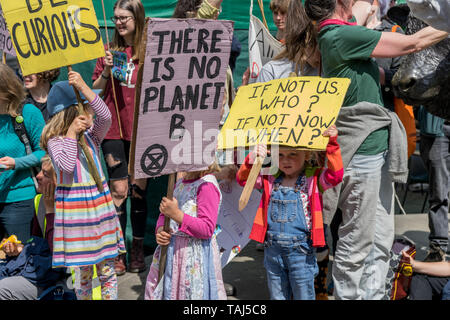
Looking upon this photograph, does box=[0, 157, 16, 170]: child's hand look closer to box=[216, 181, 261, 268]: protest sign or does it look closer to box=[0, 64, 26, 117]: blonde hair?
box=[0, 64, 26, 117]: blonde hair

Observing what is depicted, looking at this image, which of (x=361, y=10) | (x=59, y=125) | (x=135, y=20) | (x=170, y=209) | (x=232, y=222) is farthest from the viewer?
(x=135, y=20)

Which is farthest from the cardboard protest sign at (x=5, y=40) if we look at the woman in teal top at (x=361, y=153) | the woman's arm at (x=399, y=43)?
the woman's arm at (x=399, y=43)

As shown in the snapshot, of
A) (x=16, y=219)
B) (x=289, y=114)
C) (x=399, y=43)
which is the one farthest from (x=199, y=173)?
(x=16, y=219)

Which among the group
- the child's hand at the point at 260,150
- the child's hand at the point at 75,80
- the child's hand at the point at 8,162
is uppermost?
the child's hand at the point at 75,80

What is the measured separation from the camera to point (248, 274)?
523cm

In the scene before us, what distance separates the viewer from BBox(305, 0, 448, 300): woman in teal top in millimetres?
3555

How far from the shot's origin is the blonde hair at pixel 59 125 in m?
4.06

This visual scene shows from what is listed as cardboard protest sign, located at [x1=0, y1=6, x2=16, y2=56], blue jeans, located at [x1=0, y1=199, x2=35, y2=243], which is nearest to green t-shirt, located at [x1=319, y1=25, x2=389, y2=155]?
blue jeans, located at [x1=0, y1=199, x2=35, y2=243]

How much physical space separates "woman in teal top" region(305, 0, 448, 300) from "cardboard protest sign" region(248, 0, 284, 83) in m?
1.22

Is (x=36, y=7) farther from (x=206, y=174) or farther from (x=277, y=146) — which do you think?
(x=277, y=146)

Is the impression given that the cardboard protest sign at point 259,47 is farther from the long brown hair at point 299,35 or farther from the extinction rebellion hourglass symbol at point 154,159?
the extinction rebellion hourglass symbol at point 154,159

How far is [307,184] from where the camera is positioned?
11.9ft

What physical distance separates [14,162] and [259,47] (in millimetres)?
2175

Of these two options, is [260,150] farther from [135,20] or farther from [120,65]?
[135,20]
